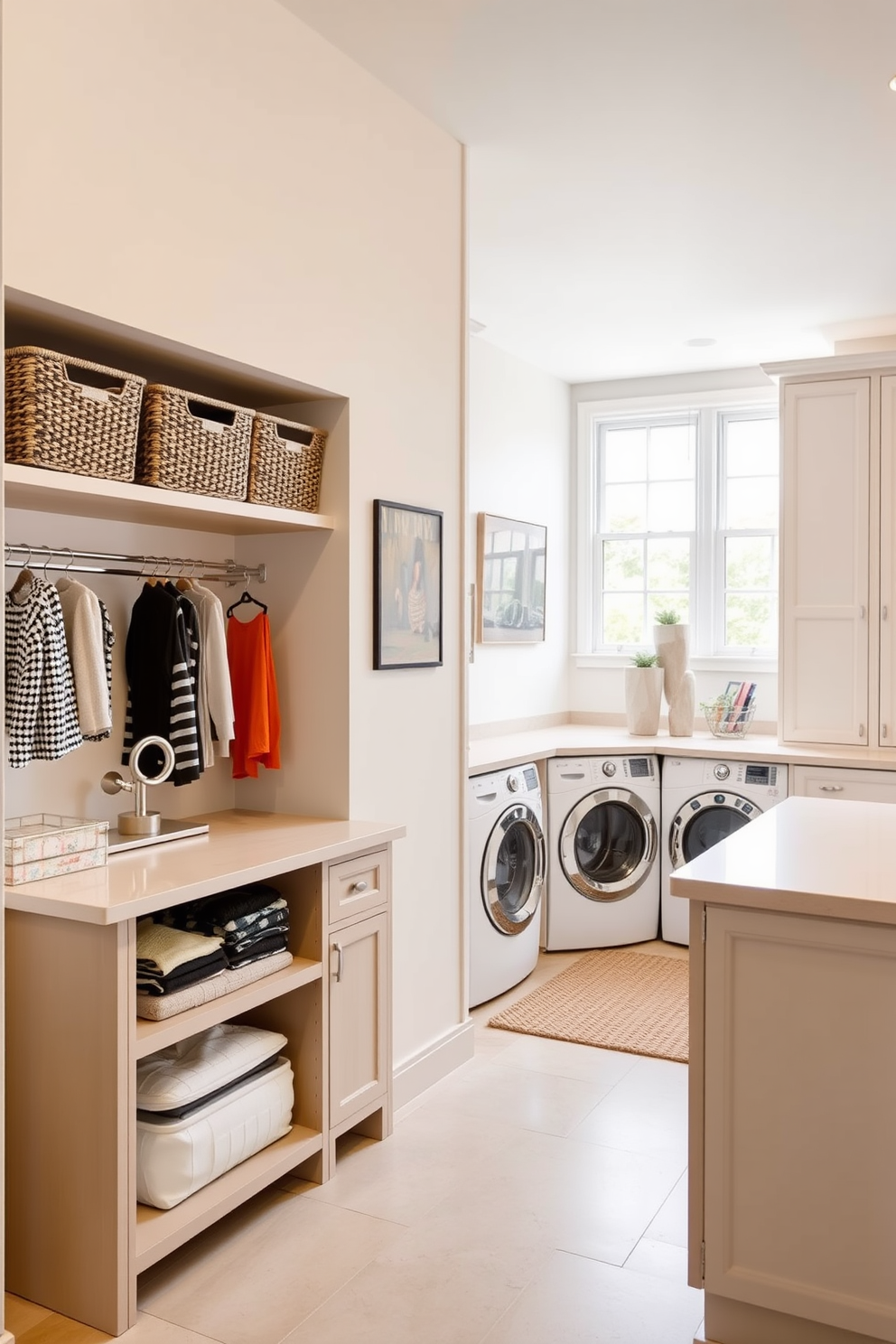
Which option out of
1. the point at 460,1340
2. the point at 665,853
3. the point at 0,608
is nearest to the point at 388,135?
the point at 0,608

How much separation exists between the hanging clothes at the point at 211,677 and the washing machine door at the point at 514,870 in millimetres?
1479

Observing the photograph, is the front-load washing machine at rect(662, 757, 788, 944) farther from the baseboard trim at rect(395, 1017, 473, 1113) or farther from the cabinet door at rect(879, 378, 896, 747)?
the baseboard trim at rect(395, 1017, 473, 1113)

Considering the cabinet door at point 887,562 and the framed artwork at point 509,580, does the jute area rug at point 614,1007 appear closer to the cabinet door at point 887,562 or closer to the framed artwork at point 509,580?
the cabinet door at point 887,562

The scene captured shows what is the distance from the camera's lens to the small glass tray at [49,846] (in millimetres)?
2146

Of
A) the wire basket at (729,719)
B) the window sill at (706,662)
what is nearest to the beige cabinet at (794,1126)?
the wire basket at (729,719)

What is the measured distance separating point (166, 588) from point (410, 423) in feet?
2.96

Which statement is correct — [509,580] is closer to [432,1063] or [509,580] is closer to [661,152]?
[661,152]

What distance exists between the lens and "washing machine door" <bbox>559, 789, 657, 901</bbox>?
4750 mm

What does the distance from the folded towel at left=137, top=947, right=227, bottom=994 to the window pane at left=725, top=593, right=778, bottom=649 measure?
389cm

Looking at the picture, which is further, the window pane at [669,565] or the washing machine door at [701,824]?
the window pane at [669,565]

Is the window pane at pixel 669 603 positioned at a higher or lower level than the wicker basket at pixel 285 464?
lower

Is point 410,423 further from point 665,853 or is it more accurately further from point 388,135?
point 665,853

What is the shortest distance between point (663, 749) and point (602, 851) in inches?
20.7

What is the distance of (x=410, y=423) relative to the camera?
3.16 meters
